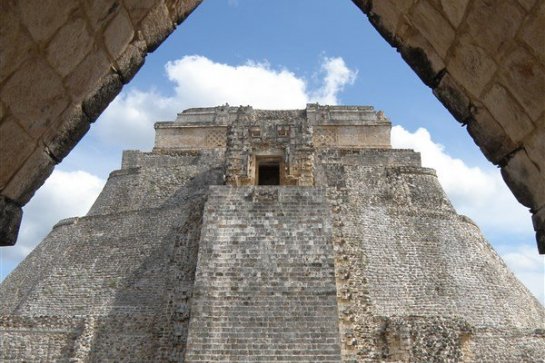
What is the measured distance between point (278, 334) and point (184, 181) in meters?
10.5

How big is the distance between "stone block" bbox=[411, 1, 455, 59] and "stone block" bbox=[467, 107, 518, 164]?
36cm

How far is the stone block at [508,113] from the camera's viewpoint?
2371 millimetres

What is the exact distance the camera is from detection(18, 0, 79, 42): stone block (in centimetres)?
213

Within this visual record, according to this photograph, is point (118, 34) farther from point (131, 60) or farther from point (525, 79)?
point (525, 79)

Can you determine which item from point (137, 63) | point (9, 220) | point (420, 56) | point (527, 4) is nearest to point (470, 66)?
point (420, 56)

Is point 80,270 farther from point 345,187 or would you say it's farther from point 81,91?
point 81,91

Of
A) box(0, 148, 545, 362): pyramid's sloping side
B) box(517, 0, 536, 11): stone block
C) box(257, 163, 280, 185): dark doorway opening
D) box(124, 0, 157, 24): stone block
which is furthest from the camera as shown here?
box(257, 163, 280, 185): dark doorway opening

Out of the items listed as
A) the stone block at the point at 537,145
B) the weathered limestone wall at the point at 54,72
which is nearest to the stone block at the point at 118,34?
the weathered limestone wall at the point at 54,72

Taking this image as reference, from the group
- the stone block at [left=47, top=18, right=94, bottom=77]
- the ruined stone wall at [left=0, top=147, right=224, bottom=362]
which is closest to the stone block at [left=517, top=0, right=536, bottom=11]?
the stone block at [left=47, top=18, right=94, bottom=77]

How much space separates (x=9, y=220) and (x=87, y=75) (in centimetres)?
81

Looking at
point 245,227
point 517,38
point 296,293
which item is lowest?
point 517,38

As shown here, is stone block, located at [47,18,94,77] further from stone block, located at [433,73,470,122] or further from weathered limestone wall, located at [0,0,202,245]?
stone block, located at [433,73,470,122]

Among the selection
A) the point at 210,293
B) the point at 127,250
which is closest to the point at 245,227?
the point at 210,293

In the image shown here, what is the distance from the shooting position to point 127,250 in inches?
629
